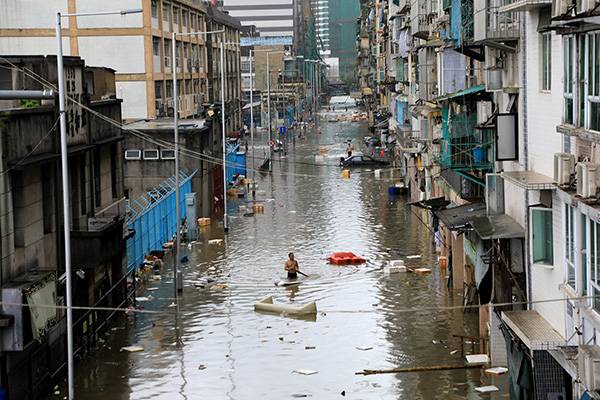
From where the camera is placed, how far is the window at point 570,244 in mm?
14539

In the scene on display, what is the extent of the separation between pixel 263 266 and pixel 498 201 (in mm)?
14816

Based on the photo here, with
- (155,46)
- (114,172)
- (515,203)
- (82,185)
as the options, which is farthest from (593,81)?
(155,46)

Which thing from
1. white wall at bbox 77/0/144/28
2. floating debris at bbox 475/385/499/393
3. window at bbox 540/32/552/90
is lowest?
floating debris at bbox 475/385/499/393

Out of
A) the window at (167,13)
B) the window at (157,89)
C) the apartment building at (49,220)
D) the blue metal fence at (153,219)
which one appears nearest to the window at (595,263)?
the apartment building at (49,220)

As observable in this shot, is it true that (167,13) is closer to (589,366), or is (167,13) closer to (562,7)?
(562,7)

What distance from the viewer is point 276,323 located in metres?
26.5

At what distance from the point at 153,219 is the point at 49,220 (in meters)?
13.0

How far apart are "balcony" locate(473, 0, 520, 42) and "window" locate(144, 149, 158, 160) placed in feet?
77.0

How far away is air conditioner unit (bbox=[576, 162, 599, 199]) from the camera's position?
1283cm

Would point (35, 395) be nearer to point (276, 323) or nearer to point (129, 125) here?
point (276, 323)

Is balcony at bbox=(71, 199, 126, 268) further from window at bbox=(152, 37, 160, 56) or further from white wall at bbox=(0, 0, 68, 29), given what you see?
Result: window at bbox=(152, 37, 160, 56)

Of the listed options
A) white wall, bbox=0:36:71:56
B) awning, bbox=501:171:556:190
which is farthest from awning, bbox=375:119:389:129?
awning, bbox=501:171:556:190

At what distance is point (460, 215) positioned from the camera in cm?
2472

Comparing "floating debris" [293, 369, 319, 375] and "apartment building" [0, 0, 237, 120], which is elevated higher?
"apartment building" [0, 0, 237, 120]
